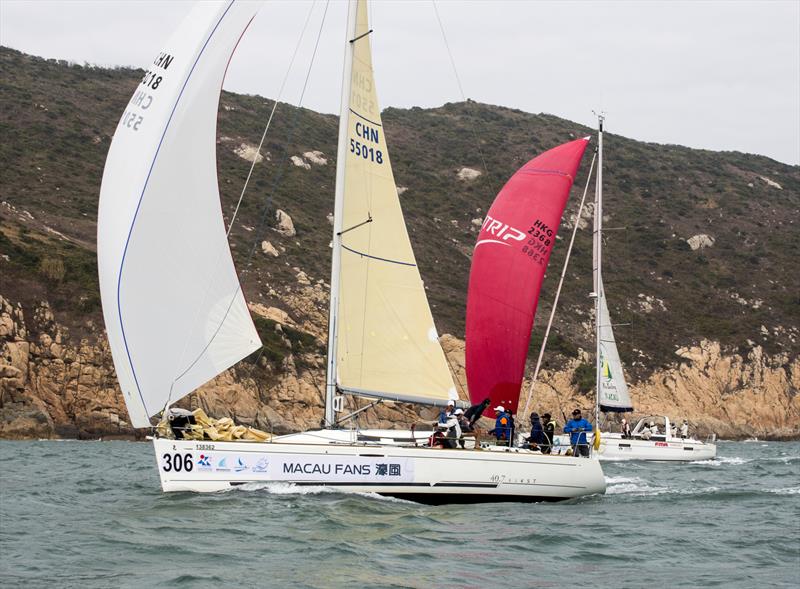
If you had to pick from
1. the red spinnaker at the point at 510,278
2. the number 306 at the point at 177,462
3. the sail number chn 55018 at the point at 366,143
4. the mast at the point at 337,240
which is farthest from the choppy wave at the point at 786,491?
the number 306 at the point at 177,462

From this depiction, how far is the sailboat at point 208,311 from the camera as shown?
1631 centimetres

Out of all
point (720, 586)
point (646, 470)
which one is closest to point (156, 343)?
point (720, 586)

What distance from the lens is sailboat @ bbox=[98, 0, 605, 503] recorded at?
16.3 metres

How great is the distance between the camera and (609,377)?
3791 centimetres

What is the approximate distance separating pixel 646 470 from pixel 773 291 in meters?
46.9

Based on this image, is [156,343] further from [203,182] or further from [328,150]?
[328,150]

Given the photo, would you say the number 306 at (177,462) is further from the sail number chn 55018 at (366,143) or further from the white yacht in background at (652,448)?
the white yacht in background at (652,448)

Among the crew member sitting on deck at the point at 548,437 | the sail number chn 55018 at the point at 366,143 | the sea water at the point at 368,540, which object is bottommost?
the sea water at the point at 368,540

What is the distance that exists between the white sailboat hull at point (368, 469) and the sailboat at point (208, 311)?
0.07 feet

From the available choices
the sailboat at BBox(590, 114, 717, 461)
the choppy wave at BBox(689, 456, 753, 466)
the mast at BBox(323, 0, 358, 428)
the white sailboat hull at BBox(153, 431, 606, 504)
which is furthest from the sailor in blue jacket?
the choppy wave at BBox(689, 456, 753, 466)

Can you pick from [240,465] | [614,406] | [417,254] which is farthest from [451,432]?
[417,254]

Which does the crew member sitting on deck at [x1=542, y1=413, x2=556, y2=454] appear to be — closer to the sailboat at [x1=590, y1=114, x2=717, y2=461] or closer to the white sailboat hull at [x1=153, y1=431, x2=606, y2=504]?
the white sailboat hull at [x1=153, y1=431, x2=606, y2=504]

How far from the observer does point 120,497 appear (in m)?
18.3

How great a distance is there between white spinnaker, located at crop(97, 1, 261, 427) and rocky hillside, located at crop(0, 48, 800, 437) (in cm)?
1783
